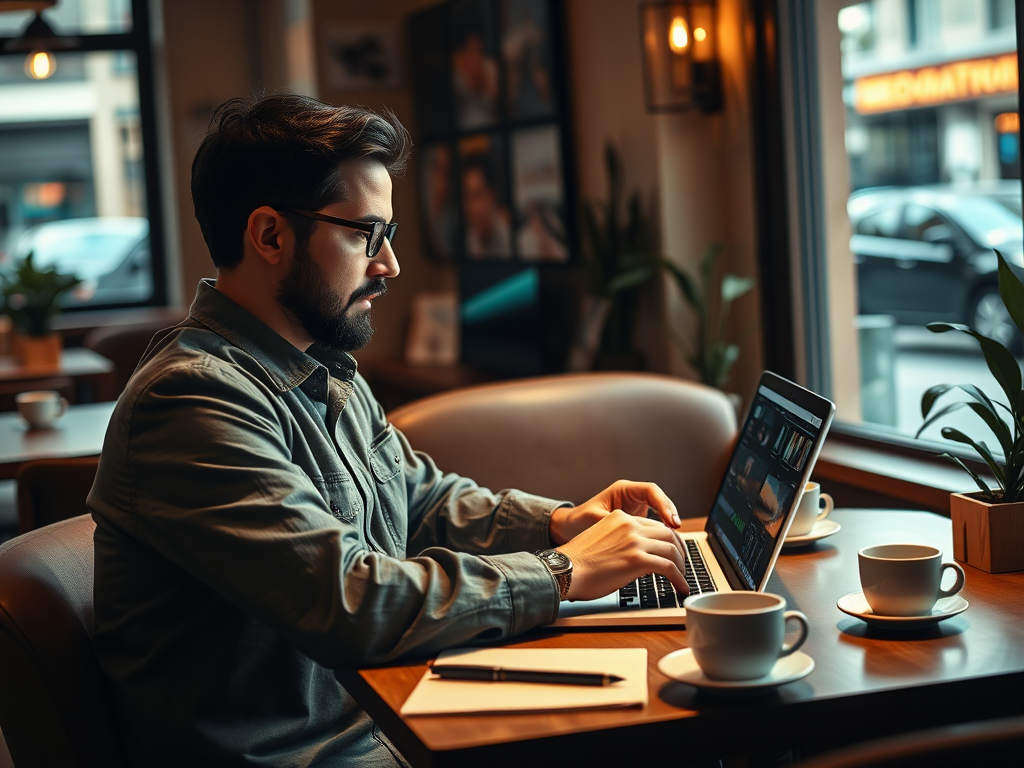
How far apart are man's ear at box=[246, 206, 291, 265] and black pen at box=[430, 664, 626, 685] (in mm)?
578

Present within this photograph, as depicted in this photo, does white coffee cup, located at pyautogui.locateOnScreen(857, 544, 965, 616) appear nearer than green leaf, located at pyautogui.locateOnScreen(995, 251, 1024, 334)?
Yes

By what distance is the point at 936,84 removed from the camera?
9.88 ft

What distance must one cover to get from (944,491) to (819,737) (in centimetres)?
154

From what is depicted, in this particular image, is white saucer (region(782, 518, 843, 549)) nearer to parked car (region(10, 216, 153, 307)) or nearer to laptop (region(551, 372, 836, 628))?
laptop (region(551, 372, 836, 628))

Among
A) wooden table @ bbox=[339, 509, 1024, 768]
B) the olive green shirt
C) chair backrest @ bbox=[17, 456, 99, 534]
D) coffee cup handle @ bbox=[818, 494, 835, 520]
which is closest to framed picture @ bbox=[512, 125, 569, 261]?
chair backrest @ bbox=[17, 456, 99, 534]

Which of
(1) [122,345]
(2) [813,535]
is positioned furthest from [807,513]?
(1) [122,345]

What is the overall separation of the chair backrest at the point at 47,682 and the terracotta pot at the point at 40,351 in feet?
11.2

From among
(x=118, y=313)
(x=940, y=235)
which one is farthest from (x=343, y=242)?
(x=118, y=313)

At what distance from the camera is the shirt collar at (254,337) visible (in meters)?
1.44

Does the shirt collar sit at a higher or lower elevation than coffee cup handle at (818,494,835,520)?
higher

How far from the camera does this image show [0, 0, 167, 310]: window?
6.94 m

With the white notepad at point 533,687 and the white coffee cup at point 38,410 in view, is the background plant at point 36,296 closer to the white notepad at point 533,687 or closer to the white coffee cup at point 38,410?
the white coffee cup at point 38,410

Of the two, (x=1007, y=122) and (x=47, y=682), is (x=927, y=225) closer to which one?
(x=1007, y=122)

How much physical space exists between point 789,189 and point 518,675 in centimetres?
248
